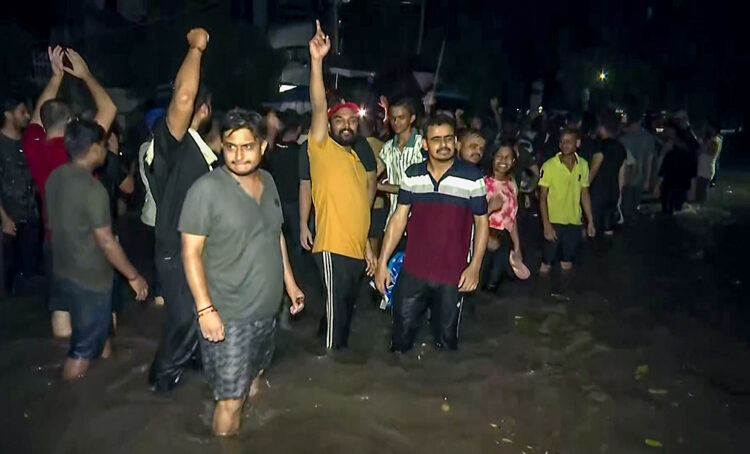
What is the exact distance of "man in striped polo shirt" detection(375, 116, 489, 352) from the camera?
5.95 metres

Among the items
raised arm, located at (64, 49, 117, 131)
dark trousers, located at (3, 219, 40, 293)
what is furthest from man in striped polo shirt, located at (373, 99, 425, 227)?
dark trousers, located at (3, 219, 40, 293)

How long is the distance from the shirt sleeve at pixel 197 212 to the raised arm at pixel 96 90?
2.00m

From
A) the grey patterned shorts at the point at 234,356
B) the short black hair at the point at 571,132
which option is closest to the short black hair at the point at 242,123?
the grey patterned shorts at the point at 234,356

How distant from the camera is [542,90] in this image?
4406 cm

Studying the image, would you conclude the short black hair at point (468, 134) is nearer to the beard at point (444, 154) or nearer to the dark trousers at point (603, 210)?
Answer: the beard at point (444, 154)

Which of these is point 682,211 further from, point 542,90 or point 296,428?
point 542,90

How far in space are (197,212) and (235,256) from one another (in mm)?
331

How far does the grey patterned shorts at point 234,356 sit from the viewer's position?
14.5 feet

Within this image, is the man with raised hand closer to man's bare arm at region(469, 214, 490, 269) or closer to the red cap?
the red cap

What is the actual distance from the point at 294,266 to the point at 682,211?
9.56 meters

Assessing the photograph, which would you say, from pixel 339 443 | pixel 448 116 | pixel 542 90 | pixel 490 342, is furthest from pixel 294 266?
pixel 542 90

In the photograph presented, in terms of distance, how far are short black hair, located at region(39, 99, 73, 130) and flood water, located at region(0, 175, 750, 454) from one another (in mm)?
1779

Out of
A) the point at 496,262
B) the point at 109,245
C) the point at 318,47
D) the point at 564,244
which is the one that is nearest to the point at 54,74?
the point at 109,245

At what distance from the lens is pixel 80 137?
17.4 feet
